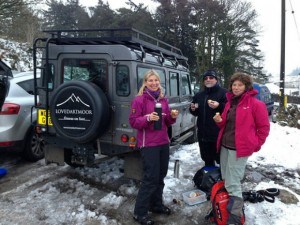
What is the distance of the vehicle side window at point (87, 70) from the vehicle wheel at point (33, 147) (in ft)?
5.28

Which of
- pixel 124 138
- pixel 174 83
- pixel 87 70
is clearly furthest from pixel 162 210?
pixel 174 83

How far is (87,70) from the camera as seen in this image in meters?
4.65

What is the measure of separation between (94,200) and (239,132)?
7.56ft

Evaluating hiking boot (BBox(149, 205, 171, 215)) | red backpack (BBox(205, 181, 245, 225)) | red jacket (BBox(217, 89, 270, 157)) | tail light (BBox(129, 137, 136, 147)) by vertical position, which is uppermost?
red jacket (BBox(217, 89, 270, 157))

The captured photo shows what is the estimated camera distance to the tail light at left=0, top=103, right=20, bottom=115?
204 inches

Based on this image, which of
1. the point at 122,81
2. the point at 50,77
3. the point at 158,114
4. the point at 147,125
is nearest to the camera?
the point at 158,114

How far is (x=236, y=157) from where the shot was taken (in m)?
3.55

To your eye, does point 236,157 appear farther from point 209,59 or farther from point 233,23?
point 233,23

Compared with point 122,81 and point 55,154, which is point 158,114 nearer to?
point 122,81

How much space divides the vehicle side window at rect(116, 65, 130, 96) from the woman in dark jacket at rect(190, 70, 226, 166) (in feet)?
3.36

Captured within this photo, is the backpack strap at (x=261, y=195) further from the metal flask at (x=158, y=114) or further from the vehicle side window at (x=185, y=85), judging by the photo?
the vehicle side window at (x=185, y=85)

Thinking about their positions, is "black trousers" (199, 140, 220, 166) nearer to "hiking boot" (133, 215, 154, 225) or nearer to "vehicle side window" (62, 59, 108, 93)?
"hiking boot" (133, 215, 154, 225)

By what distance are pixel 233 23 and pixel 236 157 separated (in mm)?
25180

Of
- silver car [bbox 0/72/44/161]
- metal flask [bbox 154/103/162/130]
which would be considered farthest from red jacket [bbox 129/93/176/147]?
silver car [bbox 0/72/44/161]
